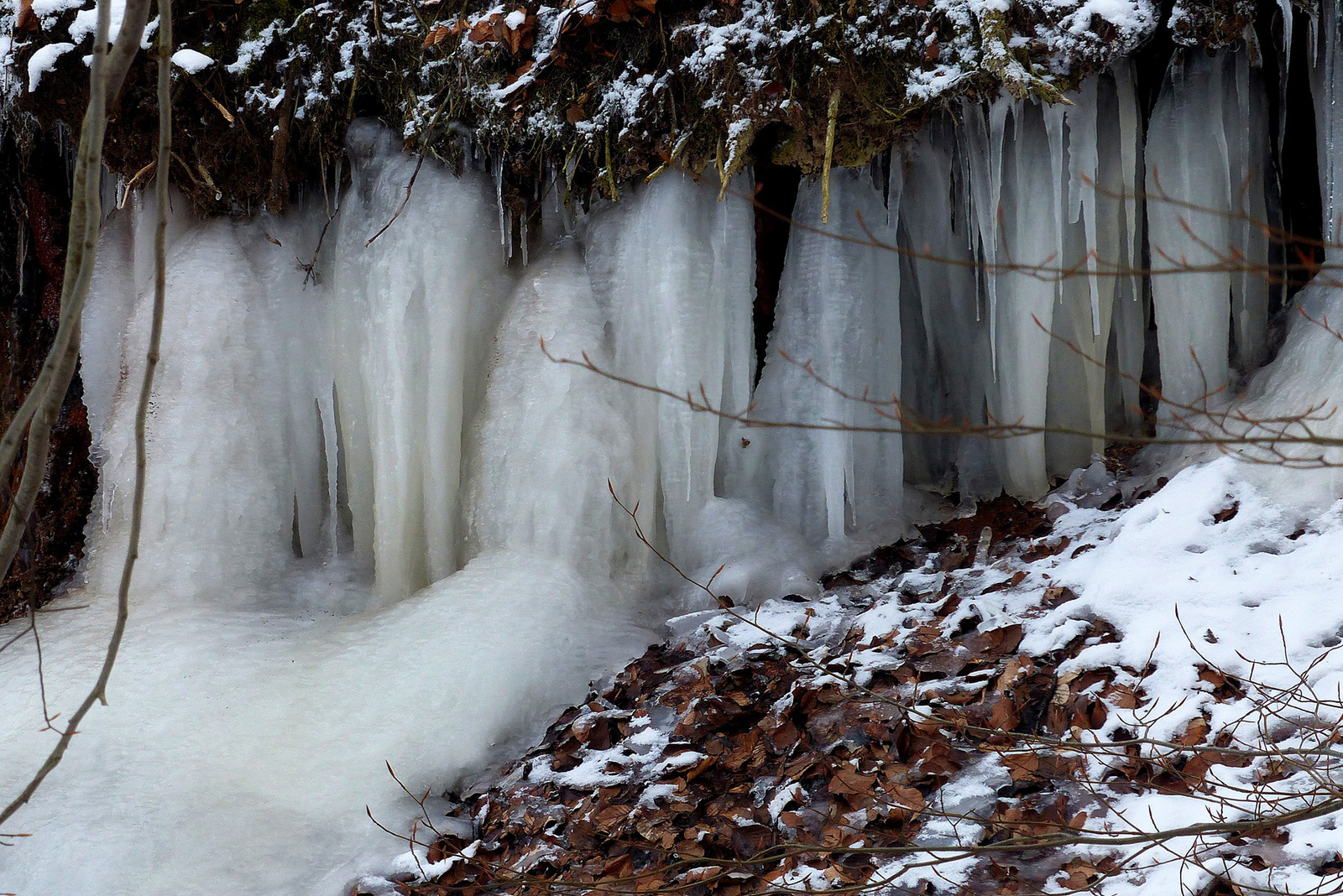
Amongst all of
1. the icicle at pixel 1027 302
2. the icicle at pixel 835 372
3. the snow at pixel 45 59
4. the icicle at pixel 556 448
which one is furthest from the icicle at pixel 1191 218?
the snow at pixel 45 59

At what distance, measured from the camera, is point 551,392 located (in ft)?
14.9

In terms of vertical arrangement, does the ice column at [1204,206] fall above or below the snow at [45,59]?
below

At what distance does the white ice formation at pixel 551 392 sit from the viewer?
395 centimetres

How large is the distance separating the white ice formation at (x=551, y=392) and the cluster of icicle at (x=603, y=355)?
2 centimetres

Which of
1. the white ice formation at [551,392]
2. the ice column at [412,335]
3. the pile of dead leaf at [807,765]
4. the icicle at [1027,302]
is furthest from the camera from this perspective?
the ice column at [412,335]

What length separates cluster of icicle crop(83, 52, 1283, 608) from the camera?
173 inches

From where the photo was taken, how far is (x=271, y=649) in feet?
13.8

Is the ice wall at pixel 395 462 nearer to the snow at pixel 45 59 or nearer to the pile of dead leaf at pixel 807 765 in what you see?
the pile of dead leaf at pixel 807 765

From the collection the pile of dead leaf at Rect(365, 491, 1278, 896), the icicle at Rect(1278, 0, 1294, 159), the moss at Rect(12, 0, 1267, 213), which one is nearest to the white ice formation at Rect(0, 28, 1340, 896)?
the icicle at Rect(1278, 0, 1294, 159)

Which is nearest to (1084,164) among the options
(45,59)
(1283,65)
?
(1283,65)

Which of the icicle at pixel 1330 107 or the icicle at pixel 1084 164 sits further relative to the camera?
the icicle at pixel 1084 164

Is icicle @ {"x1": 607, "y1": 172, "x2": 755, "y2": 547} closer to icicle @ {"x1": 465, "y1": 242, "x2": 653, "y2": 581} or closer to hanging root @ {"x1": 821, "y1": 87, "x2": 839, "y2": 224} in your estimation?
icicle @ {"x1": 465, "y1": 242, "x2": 653, "y2": 581}

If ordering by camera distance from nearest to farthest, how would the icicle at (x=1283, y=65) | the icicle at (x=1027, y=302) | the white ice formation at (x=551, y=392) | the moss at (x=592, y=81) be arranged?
1. the icicle at (x=1283, y=65)
2. the moss at (x=592, y=81)
3. the white ice formation at (x=551, y=392)
4. the icicle at (x=1027, y=302)

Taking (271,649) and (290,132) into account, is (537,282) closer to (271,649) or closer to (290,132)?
(290,132)
